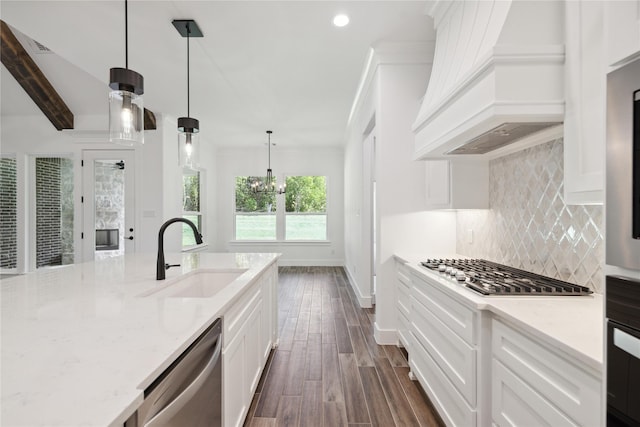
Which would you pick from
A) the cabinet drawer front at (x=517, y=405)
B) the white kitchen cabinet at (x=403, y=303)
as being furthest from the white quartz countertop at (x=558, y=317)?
the white kitchen cabinet at (x=403, y=303)

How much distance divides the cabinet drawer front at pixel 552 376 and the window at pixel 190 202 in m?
5.50

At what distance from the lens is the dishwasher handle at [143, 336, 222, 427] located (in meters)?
0.78

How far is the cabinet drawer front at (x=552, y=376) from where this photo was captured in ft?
2.92

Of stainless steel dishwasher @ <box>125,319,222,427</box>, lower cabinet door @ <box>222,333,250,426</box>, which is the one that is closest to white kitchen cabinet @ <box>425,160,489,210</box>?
lower cabinet door @ <box>222,333,250,426</box>

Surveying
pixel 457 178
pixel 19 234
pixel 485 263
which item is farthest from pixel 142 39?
pixel 19 234

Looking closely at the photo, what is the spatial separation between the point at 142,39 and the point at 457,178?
309 cm

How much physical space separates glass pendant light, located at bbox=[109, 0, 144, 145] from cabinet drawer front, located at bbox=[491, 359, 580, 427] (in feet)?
7.41

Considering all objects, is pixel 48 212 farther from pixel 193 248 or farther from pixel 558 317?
pixel 558 317

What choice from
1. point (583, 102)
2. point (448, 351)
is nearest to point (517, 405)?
point (448, 351)

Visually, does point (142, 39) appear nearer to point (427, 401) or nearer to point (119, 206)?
point (119, 206)

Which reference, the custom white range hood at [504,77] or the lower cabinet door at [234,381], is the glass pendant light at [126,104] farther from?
the custom white range hood at [504,77]

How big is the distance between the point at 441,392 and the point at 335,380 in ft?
2.78

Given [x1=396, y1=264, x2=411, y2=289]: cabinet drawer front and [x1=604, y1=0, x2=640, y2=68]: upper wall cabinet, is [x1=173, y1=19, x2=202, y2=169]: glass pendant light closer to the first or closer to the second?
[x1=396, y1=264, x2=411, y2=289]: cabinet drawer front

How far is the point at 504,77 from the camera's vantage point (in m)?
1.39
